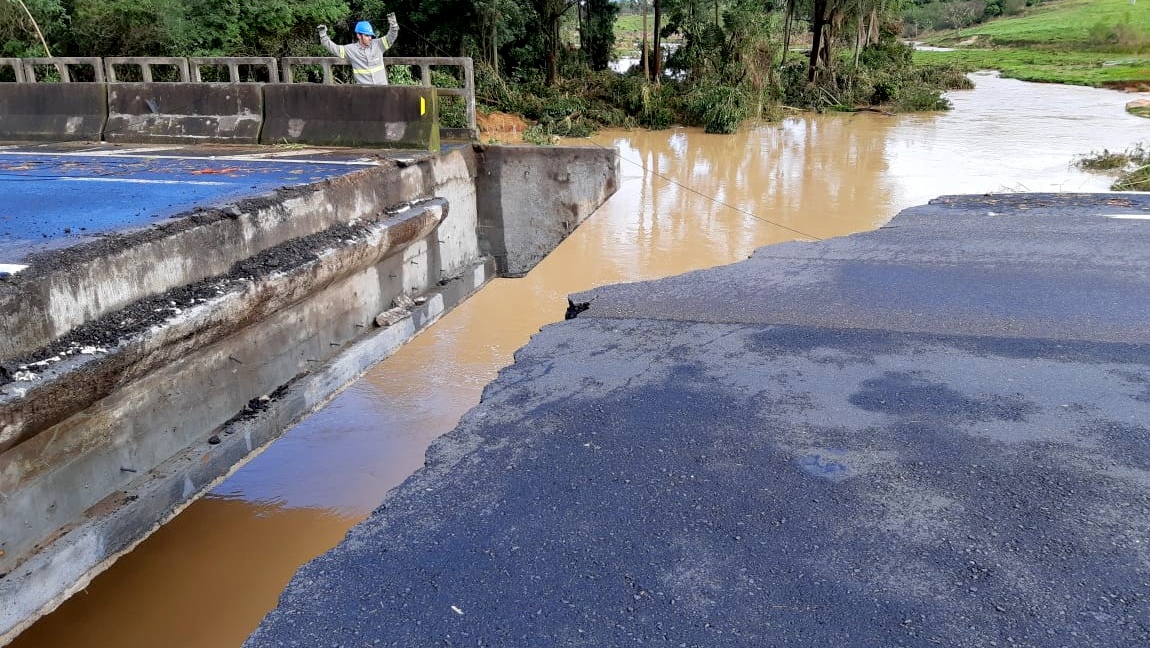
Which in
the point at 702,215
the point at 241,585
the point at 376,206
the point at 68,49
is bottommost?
the point at 241,585

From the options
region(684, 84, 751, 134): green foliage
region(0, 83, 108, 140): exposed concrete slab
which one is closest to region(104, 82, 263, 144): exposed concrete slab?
region(0, 83, 108, 140): exposed concrete slab

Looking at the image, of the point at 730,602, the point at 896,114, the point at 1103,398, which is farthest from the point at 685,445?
the point at 896,114

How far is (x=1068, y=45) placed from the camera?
57406mm

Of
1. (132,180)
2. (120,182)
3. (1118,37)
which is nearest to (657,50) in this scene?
(132,180)

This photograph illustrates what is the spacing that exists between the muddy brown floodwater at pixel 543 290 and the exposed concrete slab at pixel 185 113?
3.09 meters

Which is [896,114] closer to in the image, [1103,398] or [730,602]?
[1103,398]

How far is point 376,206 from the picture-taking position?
762cm

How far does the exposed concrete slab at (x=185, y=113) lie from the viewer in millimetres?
9820

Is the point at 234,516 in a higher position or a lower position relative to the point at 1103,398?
lower

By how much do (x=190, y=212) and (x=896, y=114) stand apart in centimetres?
2804

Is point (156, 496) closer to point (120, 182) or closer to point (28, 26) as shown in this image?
point (120, 182)

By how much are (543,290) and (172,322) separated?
7368mm

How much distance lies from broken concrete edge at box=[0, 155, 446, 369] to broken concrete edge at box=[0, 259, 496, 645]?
0.93m

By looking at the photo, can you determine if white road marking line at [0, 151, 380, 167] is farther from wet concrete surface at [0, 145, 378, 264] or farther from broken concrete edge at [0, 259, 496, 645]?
broken concrete edge at [0, 259, 496, 645]
